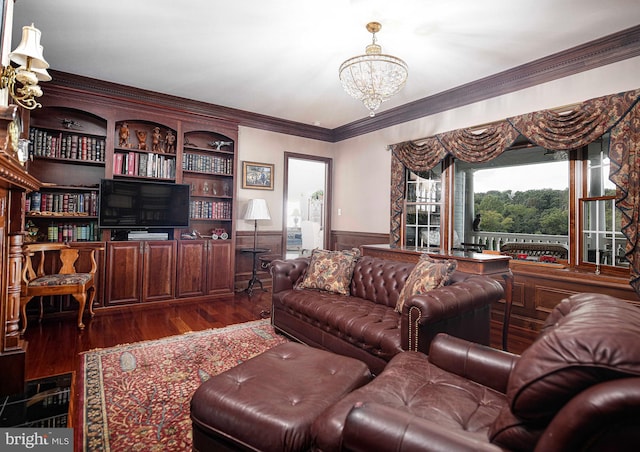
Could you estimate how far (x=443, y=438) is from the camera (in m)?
0.89

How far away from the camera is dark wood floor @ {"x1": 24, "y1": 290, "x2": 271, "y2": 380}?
9.00 feet

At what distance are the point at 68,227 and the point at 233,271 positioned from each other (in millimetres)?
2111

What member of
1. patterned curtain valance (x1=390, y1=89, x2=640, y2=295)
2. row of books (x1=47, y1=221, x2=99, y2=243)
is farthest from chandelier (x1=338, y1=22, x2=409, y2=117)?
row of books (x1=47, y1=221, x2=99, y2=243)

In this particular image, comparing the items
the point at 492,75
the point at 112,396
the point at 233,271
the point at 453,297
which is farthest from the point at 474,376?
the point at 233,271

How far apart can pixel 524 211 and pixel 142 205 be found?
5.51 metres

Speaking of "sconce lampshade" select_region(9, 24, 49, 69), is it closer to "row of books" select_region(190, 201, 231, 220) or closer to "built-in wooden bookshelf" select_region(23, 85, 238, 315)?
"built-in wooden bookshelf" select_region(23, 85, 238, 315)

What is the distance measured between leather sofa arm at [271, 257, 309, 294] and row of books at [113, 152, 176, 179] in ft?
7.62

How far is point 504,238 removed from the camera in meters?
5.71

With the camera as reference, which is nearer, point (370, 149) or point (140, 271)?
point (140, 271)

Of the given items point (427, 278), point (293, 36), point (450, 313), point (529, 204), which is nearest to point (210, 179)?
point (293, 36)

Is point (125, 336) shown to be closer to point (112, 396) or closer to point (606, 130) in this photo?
point (112, 396)

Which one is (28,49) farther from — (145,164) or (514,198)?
(514,198)

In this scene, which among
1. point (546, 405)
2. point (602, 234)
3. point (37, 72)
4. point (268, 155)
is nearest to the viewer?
point (546, 405)

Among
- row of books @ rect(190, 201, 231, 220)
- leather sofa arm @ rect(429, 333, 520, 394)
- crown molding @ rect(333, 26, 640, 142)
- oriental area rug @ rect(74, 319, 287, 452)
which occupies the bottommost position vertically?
oriental area rug @ rect(74, 319, 287, 452)
